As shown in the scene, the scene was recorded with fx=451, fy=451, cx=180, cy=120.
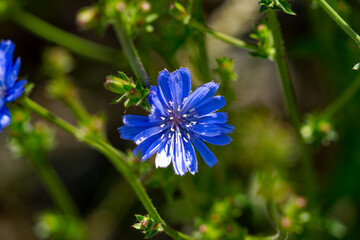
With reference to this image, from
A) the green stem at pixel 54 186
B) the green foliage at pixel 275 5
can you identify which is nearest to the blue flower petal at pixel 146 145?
A: the green foliage at pixel 275 5

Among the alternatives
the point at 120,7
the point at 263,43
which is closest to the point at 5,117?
the point at 120,7

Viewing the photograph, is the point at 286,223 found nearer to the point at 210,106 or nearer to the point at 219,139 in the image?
the point at 219,139

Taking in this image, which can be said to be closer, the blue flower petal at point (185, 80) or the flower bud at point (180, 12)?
the blue flower petal at point (185, 80)

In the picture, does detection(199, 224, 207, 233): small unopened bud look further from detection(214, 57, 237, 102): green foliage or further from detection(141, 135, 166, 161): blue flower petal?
detection(214, 57, 237, 102): green foliage

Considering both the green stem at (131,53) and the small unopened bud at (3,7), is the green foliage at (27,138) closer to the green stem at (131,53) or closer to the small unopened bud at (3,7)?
the green stem at (131,53)

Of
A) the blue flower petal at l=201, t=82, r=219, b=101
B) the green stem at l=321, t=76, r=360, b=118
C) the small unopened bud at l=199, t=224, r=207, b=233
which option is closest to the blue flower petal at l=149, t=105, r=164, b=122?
the blue flower petal at l=201, t=82, r=219, b=101
